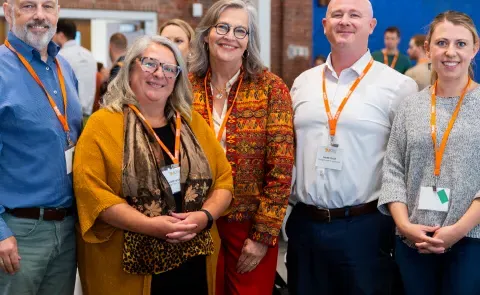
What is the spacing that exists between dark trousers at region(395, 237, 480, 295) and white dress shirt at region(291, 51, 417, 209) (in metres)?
0.33

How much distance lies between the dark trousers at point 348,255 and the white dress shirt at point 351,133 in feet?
0.34

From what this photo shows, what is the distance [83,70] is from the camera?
587 centimetres

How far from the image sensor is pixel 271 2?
916 centimetres

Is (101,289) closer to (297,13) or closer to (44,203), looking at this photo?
(44,203)

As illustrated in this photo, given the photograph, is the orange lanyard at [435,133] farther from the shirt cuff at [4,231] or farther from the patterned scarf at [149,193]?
the shirt cuff at [4,231]

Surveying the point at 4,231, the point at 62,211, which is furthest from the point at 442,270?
the point at 4,231

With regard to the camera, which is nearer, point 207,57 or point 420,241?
point 420,241

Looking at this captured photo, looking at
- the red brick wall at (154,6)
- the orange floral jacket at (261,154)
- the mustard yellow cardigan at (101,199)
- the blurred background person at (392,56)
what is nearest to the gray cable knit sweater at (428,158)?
the orange floral jacket at (261,154)

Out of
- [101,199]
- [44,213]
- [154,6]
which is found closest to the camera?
[101,199]

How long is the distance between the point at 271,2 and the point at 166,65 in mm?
Answer: 7152

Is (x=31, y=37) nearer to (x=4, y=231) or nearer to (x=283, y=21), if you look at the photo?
(x=4, y=231)

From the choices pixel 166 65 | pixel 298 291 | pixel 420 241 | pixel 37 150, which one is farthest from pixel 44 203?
pixel 420 241

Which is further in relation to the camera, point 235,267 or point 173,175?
point 235,267

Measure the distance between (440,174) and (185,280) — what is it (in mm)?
1116
